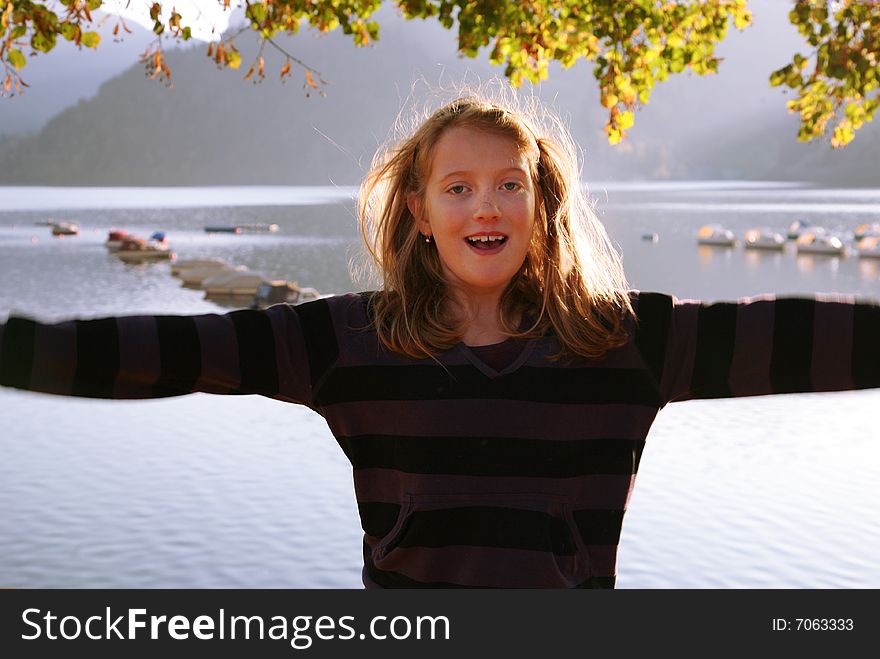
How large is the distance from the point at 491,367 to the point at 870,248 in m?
66.6

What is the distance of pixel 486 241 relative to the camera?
9.52 feet

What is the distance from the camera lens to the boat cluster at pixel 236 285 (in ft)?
115

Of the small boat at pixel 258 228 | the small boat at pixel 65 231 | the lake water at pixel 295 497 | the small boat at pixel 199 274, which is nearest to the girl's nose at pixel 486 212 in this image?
the lake water at pixel 295 497

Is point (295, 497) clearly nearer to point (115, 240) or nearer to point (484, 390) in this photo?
point (484, 390)

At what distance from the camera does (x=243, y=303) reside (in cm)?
3791

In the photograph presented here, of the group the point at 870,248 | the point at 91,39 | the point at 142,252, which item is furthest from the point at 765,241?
the point at 91,39

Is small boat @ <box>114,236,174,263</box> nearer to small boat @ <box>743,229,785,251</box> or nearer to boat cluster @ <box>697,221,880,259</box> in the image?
boat cluster @ <box>697,221,880,259</box>

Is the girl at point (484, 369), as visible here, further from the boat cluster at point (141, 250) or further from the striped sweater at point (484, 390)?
the boat cluster at point (141, 250)

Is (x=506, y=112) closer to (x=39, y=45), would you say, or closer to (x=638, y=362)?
(x=638, y=362)

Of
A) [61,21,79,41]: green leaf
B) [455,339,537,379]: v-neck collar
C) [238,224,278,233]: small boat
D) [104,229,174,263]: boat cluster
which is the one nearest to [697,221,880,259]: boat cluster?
[104,229,174,263]: boat cluster

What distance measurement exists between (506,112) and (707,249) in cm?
7168

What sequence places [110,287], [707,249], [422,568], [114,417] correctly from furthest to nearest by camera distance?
1. [707,249]
2. [110,287]
3. [114,417]
4. [422,568]
